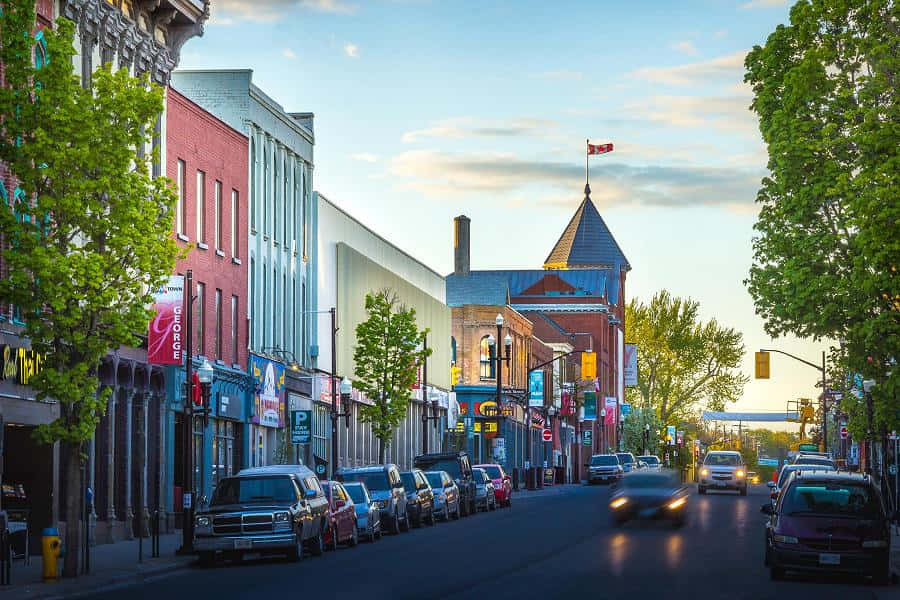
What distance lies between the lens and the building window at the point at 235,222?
171ft

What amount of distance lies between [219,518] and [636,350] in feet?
424

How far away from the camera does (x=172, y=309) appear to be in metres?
40.1

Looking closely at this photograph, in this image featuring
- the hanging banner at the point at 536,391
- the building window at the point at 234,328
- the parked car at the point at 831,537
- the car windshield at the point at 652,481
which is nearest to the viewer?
the parked car at the point at 831,537

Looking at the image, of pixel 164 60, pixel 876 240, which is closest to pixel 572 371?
pixel 164 60

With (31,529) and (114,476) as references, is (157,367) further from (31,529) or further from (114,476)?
(31,529)

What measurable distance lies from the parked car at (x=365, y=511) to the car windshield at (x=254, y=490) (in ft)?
19.3

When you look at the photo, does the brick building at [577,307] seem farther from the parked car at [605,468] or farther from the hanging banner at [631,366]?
the parked car at [605,468]

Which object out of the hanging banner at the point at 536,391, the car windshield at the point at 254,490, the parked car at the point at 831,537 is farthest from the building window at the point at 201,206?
the hanging banner at the point at 536,391

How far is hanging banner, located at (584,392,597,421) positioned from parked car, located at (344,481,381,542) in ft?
308

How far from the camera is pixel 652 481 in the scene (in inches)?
1652

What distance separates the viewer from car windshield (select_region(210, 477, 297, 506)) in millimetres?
30922

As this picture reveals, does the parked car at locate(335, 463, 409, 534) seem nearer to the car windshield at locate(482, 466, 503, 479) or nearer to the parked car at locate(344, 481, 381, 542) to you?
the parked car at locate(344, 481, 381, 542)

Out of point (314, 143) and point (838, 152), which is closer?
point (838, 152)

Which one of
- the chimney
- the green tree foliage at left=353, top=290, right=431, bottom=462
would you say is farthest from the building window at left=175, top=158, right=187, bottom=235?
the chimney
